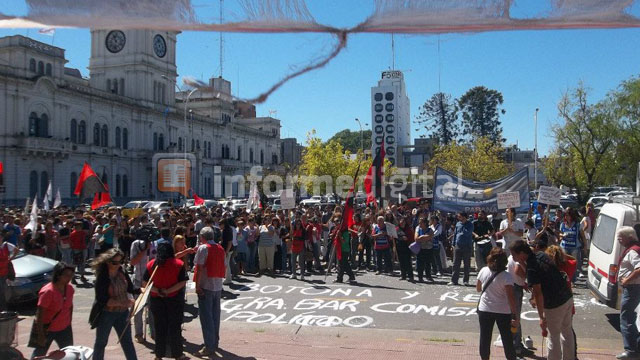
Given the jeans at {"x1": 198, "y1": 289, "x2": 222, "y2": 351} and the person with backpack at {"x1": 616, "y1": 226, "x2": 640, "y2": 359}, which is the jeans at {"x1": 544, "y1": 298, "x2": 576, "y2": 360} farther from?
the jeans at {"x1": 198, "y1": 289, "x2": 222, "y2": 351}

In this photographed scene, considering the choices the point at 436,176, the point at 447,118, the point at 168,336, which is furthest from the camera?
the point at 447,118

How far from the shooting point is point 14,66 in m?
41.4

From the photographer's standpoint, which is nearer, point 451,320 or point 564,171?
point 451,320

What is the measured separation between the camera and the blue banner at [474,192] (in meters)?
16.5

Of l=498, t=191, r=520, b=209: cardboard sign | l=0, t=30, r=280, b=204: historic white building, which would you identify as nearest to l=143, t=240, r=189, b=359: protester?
l=498, t=191, r=520, b=209: cardboard sign

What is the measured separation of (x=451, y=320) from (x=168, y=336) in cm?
483

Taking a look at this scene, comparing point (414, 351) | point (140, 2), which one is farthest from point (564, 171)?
point (140, 2)

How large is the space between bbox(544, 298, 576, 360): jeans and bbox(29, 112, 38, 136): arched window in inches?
1786

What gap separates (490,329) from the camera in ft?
19.7

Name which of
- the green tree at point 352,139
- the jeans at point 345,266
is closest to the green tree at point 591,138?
the jeans at point 345,266

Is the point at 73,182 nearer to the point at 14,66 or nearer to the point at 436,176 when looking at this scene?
the point at 14,66

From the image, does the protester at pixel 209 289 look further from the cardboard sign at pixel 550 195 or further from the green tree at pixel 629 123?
the green tree at pixel 629 123

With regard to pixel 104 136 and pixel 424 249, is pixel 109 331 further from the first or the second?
pixel 104 136

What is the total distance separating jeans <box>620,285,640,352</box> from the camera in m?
6.66
